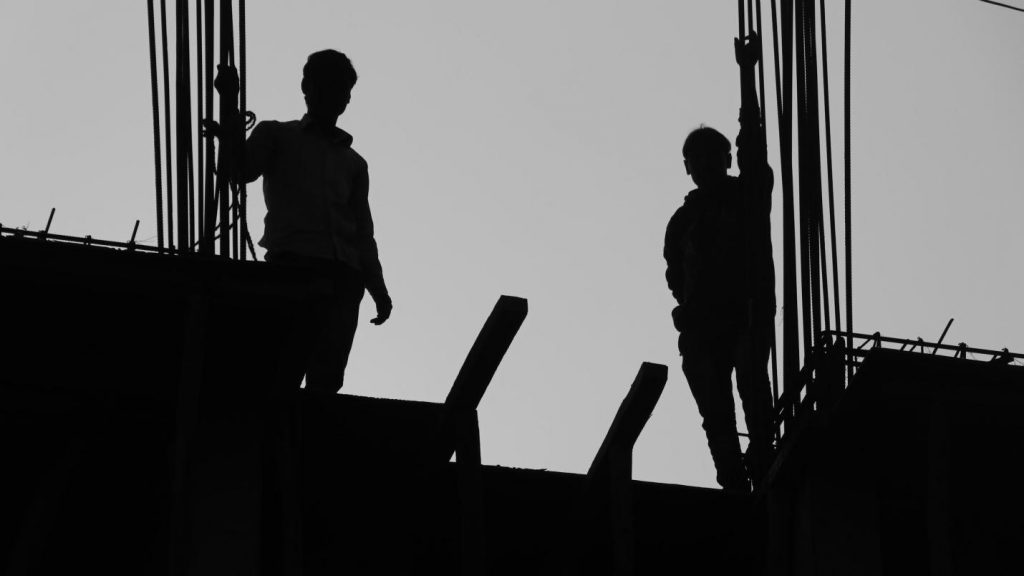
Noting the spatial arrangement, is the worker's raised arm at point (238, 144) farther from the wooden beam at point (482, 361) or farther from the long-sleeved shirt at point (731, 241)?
the long-sleeved shirt at point (731, 241)

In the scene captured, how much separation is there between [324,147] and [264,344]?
1587 mm

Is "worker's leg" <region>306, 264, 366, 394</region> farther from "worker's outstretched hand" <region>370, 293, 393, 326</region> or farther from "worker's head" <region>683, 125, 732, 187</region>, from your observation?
"worker's head" <region>683, 125, 732, 187</region>

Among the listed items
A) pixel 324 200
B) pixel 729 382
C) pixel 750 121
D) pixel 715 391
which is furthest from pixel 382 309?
pixel 750 121

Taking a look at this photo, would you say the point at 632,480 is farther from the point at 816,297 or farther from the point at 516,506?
the point at 816,297

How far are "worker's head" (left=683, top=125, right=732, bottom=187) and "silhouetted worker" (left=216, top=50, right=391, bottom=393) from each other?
2.23 metres

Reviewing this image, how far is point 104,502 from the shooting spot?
1003 cm

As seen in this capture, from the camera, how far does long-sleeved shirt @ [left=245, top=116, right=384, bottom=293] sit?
1076 cm

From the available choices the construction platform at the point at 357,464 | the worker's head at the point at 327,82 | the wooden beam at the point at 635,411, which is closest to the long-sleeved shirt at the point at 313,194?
the worker's head at the point at 327,82

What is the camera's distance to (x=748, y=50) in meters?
12.6

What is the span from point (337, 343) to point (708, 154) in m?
2.95

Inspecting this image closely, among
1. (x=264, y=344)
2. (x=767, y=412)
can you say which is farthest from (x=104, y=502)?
(x=767, y=412)

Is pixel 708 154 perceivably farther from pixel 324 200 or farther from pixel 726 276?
pixel 324 200

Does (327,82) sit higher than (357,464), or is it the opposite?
(327,82)

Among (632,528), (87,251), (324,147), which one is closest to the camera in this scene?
(87,251)
